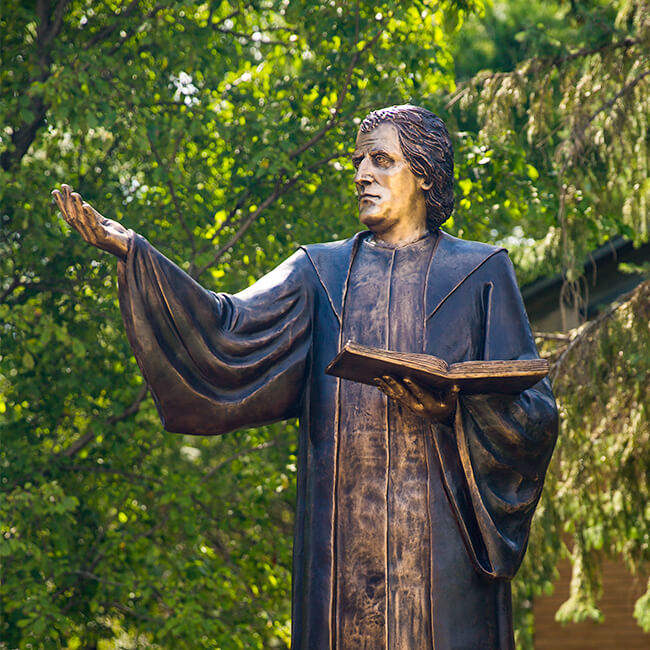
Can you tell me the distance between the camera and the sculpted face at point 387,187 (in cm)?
373

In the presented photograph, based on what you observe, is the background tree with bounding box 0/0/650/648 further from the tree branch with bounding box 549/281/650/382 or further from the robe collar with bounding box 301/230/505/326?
the robe collar with bounding box 301/230/505/326

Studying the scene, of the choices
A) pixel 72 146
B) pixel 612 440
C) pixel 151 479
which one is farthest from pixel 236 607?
pixel 72 146

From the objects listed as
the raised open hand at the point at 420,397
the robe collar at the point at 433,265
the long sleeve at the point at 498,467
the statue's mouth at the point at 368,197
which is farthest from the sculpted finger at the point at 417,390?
the statue's mouth at the point at 368,197

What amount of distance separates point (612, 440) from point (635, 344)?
2.69 ft

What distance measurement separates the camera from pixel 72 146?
384 inches

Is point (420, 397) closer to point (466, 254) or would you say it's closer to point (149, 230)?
point (466, 254)

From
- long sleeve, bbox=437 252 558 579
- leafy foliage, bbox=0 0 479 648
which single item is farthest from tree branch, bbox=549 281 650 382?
long sleeve, bbox=437 252 558 579

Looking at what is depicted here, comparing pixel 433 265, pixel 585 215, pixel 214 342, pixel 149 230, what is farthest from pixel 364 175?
pixel 585 215

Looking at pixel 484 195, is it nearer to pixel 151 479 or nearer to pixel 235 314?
pixel 151 479

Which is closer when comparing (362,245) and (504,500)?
(504,500)

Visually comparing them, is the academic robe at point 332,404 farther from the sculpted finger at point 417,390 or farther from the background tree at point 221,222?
the background tree at point 221,222

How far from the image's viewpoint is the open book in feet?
10.3

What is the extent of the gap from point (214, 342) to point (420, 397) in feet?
2.02

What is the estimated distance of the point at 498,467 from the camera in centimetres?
343
